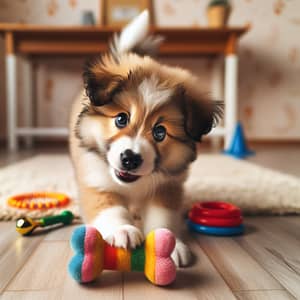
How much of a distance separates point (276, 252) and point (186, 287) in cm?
35

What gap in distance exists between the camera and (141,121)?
101cm

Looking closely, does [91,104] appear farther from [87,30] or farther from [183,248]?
[87,30]

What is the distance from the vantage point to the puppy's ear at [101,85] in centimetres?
105

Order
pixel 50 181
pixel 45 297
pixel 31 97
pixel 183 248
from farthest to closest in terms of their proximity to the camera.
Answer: pixel 31 97, pixel 50 181, pixel 183 248, pixel 45 297

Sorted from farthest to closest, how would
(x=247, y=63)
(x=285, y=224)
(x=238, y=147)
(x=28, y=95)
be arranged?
1. (x=247, y=63)
2. (x=28, y=95)
3. (x=238, y=147)
4. (x=285, y=224)

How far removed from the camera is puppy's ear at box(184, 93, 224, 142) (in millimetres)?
1080

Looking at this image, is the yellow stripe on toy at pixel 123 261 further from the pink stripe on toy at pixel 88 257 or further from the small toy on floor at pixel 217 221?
the small toy on floor at pixel 217 221

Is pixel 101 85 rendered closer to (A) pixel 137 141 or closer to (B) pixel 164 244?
(A) pixel 137 141

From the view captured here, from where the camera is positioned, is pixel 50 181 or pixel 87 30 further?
pixel 87 30

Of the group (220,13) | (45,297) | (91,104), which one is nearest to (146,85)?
(91,104)

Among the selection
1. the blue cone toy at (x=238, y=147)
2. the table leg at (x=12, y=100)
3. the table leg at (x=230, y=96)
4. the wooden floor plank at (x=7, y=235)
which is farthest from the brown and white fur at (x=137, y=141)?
the table leg at (x=12, y=100)

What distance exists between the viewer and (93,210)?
46.1 inches

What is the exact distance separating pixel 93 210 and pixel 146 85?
38 cm

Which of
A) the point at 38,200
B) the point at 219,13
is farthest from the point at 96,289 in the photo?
the point at 219,13
